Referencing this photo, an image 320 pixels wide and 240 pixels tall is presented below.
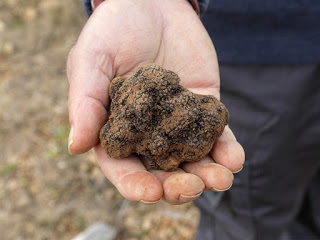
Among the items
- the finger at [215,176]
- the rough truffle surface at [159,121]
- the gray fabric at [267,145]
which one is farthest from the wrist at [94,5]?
the finger at [215,176]

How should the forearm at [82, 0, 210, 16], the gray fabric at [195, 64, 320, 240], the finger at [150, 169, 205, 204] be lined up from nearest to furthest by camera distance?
the finger at [150, 169, 205, 204], the forearm at [82, 0, 210, 16], the gray fabric at [195, 64, 320, 240]

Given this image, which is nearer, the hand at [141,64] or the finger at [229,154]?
the hand at [141,64]

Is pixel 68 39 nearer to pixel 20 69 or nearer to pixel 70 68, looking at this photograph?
pixel 20 69

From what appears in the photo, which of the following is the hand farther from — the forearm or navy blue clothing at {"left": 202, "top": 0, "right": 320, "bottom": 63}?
navy blue clothing at {"left": 202, "top": 0, "right": 320, "bottom": 63}

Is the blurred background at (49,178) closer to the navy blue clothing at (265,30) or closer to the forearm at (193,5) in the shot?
the forearm at (193,5)

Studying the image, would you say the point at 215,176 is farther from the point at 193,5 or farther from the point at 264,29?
the point at 193,5

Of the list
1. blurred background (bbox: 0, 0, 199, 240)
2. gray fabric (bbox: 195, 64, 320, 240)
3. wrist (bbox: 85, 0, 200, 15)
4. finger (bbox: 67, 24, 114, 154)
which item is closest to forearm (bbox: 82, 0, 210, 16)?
wrist (bbox: 85, 0, 200, 15)

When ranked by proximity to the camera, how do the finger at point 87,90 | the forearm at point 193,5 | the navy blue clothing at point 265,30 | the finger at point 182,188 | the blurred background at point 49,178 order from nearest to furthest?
1. the finger at point 182,188
2. the finger at point 87,90
3. the navy blue clothing at point 265,30
4. the forearm at point 193,5
5. the blurred background at point 49,178
